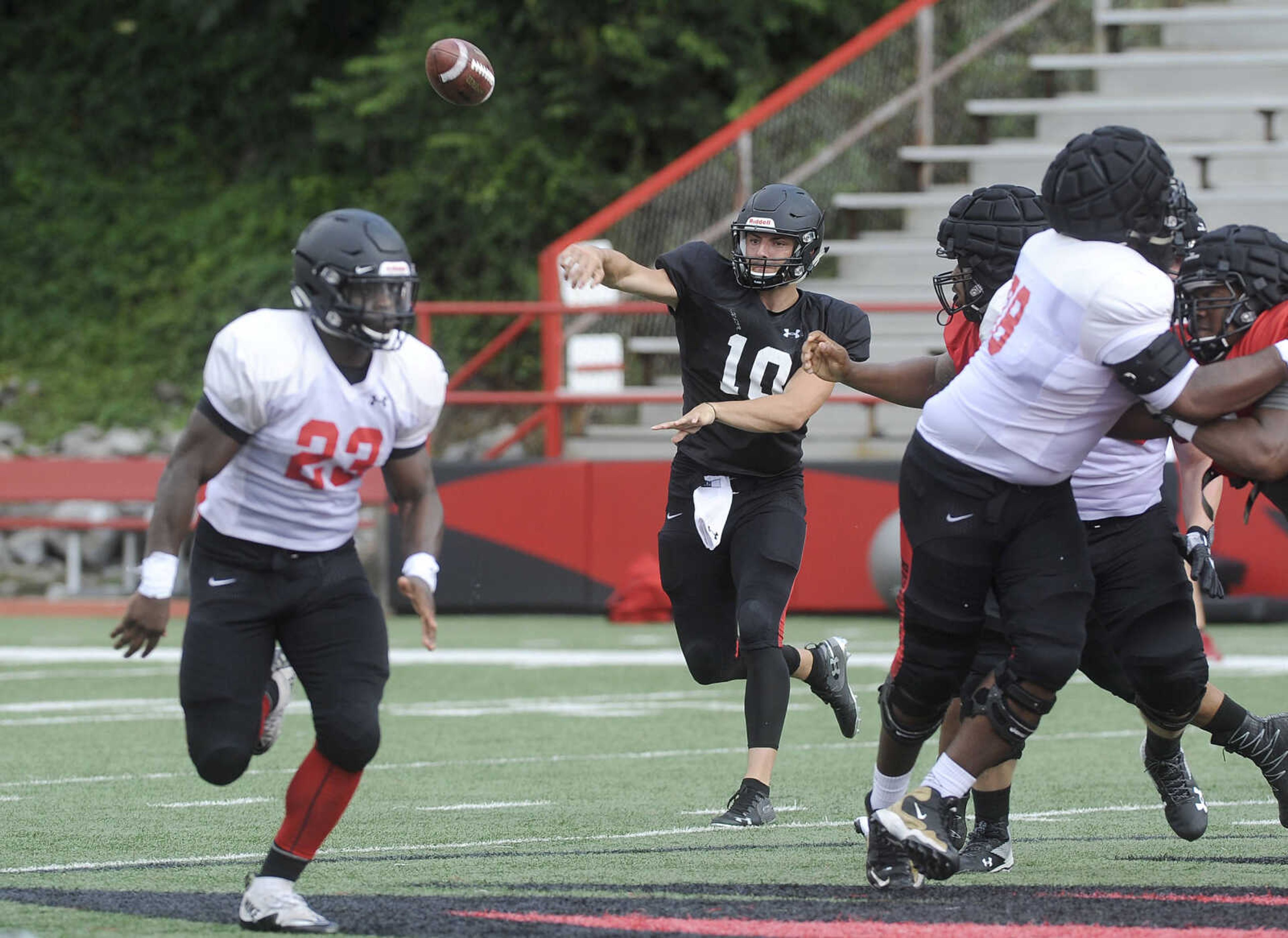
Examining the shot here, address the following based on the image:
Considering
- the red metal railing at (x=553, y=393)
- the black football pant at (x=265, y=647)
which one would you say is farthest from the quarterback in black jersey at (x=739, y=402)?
the red metal railing at (x=553, y=393)

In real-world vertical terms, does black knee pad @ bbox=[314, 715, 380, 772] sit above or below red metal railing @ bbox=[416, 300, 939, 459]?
above

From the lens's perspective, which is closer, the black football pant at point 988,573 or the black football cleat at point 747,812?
the black football pant at point 988,573

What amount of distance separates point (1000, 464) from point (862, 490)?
28.6 feet

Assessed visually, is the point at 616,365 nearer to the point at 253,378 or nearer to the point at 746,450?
the point at 746,450

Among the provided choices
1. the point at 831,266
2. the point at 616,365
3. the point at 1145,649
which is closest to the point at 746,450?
A: the point at 1145,649

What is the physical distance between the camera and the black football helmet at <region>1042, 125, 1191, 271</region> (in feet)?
15.4

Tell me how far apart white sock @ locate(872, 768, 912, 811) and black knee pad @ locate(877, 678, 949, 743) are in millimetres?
142

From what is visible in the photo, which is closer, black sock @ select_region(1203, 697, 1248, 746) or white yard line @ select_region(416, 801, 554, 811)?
black sock @ select_region(1203, 697, 1248, 746)

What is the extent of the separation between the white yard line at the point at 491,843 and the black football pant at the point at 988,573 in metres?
1.11

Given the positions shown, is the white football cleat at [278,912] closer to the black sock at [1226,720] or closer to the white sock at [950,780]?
the white sock at [950,780]

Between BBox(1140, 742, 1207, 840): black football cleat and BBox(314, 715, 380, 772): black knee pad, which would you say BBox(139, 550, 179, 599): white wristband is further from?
BBox(1140, 742, 1207, 840): black football cleat

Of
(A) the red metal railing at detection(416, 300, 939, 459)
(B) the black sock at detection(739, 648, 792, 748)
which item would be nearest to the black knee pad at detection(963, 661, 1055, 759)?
Result: (B) the black sock at detection(739, 648, 792, 748)

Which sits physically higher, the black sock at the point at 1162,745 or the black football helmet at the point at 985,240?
the black football helmet at the point at 985,240

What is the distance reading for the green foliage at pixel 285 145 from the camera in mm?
20062
